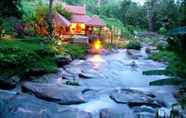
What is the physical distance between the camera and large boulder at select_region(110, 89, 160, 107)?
11.3 metres

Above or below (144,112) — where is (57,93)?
above

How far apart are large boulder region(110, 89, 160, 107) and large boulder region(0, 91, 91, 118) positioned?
222cm

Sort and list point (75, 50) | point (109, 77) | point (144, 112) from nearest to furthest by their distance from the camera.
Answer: point (144, 112), point (109, 77), point (75, 50)

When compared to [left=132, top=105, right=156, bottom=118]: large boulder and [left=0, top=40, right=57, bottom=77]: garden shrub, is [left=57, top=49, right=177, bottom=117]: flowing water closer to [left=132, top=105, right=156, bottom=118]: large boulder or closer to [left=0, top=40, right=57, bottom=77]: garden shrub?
[left=132, top=105, right=156, bottom=118]: large boulder

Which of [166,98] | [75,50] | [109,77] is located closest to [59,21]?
[75,50]

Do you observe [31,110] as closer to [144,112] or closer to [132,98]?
[144,112]

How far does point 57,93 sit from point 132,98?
264 centimetres

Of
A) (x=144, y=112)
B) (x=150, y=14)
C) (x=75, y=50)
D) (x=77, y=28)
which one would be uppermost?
(x=150, y=14)

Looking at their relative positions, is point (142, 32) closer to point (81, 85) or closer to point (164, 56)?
point (164, 56)

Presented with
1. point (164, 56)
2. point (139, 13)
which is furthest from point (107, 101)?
point (139, 13)

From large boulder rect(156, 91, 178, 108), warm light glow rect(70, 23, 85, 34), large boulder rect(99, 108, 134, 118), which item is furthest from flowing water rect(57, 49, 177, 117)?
warm light glow rect(70, 23, 85, 34)

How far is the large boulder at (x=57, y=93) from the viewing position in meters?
11.3

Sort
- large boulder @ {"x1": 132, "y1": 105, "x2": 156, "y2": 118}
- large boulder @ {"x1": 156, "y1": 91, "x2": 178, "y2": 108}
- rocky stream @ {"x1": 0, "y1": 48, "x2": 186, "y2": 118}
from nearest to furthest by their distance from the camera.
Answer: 1. rocky stream @ {"x1": 0, "y1": 48, "x2": 186, "y2": 118}
2. large boulder @ {"x1": 132, "y1": 105, "x2": 156, "y2": 118}
3. large boulder @ {"x1": 156, "y1": 91, "x2": 178, "y2": 108}

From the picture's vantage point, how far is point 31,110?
9.48m
